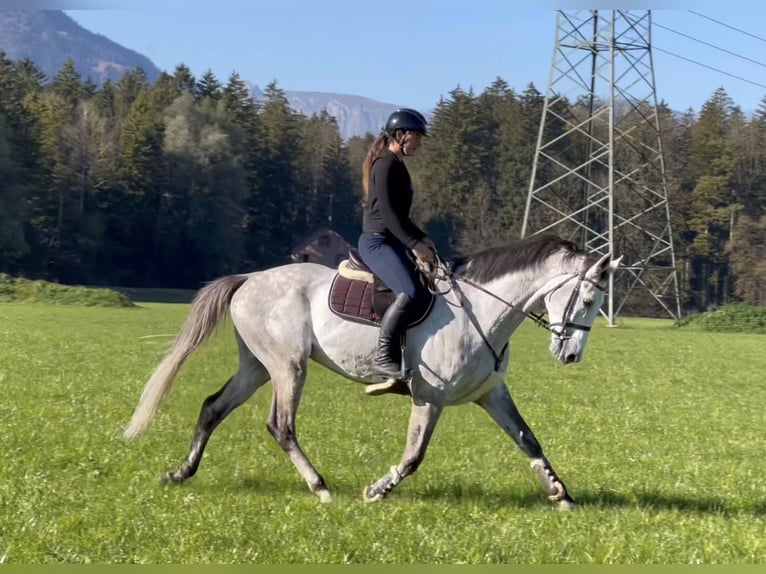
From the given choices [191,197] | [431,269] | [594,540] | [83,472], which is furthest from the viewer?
[191,197]

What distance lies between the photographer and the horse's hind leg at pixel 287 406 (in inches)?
343

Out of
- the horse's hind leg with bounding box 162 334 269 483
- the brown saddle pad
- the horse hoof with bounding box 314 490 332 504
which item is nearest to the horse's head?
the brown saddle pad

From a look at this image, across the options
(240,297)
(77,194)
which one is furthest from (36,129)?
(240,297)

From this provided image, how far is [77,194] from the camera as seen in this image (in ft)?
244

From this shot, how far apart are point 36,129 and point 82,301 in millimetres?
26666

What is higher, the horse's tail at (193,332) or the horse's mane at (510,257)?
the horse's mane at (510,257)

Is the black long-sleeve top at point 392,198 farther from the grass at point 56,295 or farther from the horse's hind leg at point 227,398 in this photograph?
the grass at point 56,295

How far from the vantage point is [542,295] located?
28.0 ft

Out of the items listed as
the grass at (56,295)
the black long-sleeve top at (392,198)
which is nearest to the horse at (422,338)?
the black long-sleeve top at (392,198)

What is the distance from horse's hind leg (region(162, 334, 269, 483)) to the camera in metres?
9.09

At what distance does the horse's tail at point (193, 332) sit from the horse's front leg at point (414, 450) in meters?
2.21

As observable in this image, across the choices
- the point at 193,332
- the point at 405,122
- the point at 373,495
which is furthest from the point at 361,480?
the point at 405,122

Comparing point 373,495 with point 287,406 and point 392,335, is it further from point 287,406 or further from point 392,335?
point 392,335

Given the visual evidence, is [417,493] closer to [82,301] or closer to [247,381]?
[247,381]
